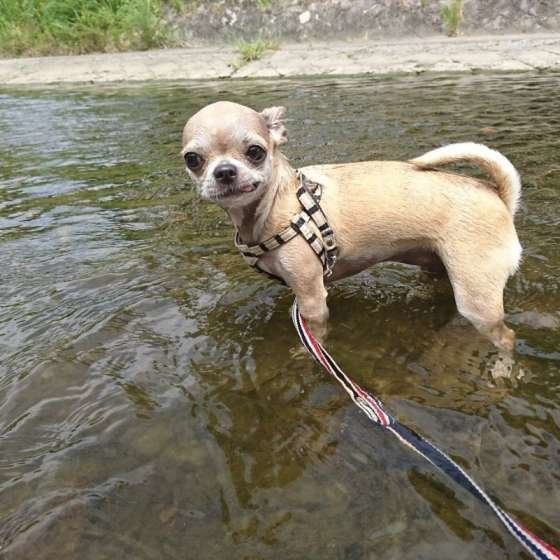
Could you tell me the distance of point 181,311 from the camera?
4.30 meters

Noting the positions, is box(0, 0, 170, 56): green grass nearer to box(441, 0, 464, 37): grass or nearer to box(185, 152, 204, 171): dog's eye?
box(441, 0, 464, 37): grass

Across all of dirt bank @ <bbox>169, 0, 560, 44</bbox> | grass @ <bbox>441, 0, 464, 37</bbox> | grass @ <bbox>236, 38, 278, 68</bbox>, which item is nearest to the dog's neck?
grass @ <bbox>236, 38, 278, 68</bbox>

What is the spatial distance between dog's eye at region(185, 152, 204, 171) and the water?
4.32ft

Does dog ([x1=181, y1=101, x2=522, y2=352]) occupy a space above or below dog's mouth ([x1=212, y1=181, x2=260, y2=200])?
below

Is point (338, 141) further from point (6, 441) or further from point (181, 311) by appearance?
point (6, 441)

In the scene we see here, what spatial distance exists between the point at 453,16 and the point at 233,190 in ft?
54.6

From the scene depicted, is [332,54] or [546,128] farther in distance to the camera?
[332,54]

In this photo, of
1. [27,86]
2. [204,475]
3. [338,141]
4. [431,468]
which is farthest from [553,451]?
[27,86]

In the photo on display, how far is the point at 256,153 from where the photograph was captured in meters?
3.15

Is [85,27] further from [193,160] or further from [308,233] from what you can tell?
[308,233]

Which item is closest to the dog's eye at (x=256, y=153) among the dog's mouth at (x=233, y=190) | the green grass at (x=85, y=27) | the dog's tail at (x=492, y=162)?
the dog's mouth at (x=233, y=190)

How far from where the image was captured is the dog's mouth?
9.89 ft

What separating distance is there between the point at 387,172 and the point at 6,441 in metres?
2.84

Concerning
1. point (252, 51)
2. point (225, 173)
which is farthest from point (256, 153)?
point (252, 51)
